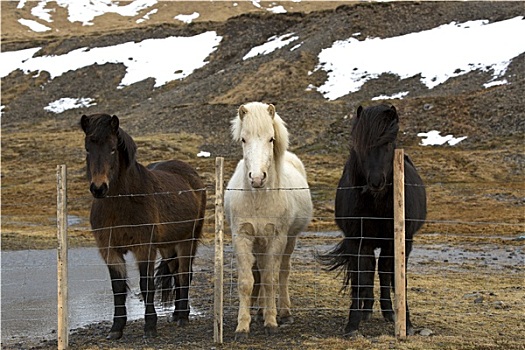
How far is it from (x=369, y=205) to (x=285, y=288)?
1.95 m

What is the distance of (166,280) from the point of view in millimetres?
9297

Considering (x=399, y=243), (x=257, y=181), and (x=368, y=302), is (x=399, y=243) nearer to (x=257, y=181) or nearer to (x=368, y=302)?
(x=368, y=302)

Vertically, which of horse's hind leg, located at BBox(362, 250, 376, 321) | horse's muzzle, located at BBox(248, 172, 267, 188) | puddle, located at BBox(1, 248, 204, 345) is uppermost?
horse's muzzle, located at BBox(248, 172, 267, 188)

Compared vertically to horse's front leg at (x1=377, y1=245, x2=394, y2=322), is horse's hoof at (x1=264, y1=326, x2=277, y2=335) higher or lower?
lower

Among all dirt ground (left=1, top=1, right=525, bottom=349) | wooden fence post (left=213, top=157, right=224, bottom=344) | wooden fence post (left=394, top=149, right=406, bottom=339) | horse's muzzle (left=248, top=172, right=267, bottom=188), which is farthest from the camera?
dirt ground (left=1, top=1, right=525, bottom=349)

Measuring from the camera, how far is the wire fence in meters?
8.98

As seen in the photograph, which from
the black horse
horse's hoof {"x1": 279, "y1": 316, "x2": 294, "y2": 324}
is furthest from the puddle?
the black horse

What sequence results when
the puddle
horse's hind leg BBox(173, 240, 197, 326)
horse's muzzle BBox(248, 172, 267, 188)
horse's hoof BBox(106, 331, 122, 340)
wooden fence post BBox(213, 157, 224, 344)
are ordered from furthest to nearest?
the puddle, horse's hind leg BBox(173, 240, 197, 326), horse's hoof BBox(106, 331, 122, 340), wooden fence post BBox(213, 157, 224, 344), horse's muzzle BBox(248, 172, 267, 188)

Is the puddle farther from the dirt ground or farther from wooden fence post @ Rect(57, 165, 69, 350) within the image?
wooden fence post @ Rect(57, 165, 69, 350)

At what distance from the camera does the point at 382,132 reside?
707 cm

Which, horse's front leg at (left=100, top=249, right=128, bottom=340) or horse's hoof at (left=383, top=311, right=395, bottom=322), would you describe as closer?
horse's front leg at (left=100, top=249, right=128, bottom=340)

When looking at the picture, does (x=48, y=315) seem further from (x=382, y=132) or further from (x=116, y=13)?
(x=116, y=13)

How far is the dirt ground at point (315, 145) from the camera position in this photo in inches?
322

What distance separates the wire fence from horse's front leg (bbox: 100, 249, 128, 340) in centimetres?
57
